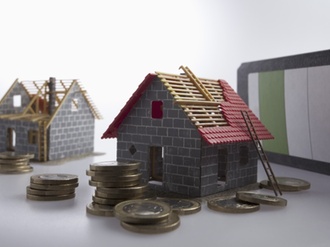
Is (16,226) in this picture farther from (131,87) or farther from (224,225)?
(131,87)

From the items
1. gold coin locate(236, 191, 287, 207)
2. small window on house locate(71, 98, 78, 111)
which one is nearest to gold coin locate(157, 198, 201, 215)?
gold coin locate(236, 191, 287, 207)

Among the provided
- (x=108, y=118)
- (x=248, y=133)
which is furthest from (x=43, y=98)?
(x=248, y=133)

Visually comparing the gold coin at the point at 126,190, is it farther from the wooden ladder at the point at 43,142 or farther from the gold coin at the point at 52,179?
the wooden ladder at the point at 43,142

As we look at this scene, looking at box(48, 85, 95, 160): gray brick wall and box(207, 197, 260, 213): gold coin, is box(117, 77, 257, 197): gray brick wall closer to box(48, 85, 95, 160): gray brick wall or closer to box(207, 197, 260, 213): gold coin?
box(207, 197, 260, 213): gold coin

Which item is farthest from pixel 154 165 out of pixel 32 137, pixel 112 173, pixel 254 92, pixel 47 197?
pixel 254 92

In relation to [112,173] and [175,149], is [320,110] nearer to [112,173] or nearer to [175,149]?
[175,149]

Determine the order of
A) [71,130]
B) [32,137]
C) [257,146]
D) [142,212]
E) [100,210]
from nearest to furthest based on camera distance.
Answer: [142,212]
[100,210]
[257,146]
[32,137]
[71,130]

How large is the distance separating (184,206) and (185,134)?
131cm

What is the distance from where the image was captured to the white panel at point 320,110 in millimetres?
9438

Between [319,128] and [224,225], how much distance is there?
4.90m

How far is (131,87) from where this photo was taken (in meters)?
13.7

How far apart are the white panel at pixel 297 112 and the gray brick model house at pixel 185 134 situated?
225 centimetres

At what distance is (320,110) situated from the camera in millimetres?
9609

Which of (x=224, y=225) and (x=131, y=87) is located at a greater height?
(x=131, y=87)
